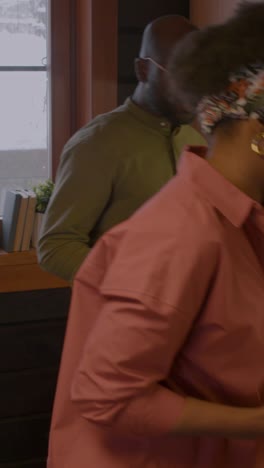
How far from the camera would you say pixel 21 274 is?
3.08 metres

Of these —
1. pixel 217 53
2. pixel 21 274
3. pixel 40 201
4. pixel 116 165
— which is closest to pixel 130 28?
pixel 40 201

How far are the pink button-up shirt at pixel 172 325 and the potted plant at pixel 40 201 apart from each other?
199 centimetres

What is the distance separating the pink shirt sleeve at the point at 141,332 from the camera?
3.40 ft

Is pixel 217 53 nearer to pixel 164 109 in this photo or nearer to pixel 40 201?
pixel 164 109

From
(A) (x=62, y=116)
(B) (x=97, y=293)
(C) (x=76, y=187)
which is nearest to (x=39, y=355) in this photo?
(A) (x=62, y=116)

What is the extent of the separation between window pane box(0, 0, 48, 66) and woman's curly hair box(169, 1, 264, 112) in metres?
2.15

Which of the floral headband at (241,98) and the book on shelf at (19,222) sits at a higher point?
the floral headband at (241,98)

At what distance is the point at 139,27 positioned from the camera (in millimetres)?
Answer: 3270

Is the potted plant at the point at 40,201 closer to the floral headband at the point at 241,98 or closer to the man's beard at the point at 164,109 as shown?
the man's beard at the point at 164,109

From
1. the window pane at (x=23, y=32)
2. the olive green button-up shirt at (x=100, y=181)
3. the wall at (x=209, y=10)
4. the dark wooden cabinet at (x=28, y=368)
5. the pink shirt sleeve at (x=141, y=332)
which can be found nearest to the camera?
the pink shirt sleeve at (x=141, y=332)

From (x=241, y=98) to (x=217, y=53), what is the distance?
71mm

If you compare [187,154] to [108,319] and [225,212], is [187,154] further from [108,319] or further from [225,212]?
[108,319]

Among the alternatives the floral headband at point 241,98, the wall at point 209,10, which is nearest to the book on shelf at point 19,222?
the wall at point 209,10

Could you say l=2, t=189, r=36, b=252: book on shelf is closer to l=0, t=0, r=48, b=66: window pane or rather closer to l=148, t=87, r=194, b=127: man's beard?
l=0, t=0, r=48, b=66: window pane
